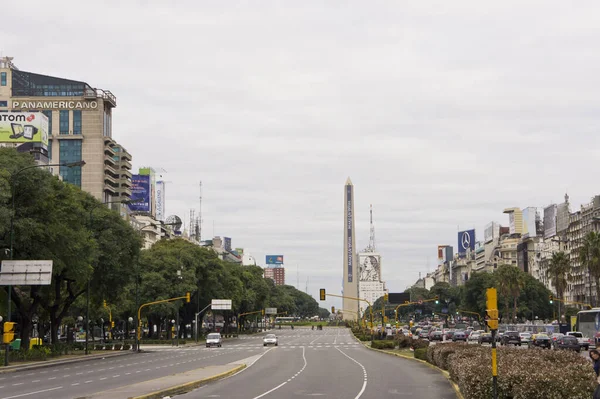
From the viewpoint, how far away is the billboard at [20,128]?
12275cm

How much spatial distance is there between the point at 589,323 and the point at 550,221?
116254mm

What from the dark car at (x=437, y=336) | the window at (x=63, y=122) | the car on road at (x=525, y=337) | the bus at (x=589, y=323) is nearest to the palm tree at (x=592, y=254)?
the dark car at (x=437, y=336)

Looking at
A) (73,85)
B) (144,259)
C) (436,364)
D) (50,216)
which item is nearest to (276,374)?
(436,364)

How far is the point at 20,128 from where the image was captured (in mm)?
122938

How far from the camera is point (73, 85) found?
158875mm

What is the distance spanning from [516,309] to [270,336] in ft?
220

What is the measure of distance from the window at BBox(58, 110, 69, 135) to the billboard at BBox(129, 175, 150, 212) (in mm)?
31794

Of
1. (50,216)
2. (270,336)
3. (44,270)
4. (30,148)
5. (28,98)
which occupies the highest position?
(28,98)

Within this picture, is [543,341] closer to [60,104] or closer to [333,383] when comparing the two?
[333,383]

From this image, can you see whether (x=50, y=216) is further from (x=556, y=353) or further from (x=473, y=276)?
(x=473, y=276)

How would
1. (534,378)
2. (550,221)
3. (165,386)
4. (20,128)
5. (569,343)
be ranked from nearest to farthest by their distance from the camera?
(534,378)
(165,386)
(569,343)
(20,128)
(550,221)

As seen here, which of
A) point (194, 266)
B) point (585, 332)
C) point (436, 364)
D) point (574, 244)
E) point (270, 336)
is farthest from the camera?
point (574, 244)

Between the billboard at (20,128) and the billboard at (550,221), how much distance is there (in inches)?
4420

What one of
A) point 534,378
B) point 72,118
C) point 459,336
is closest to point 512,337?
point 459,336
